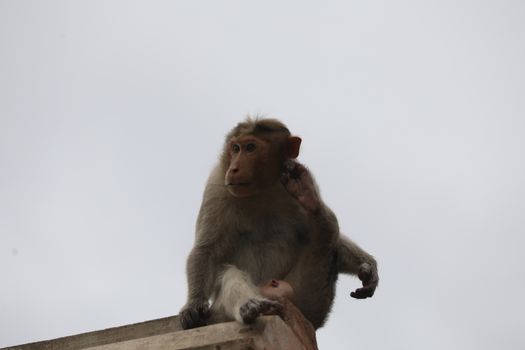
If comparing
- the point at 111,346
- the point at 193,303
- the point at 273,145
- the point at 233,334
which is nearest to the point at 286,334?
the point at 233,334

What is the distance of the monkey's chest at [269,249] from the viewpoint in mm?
7414

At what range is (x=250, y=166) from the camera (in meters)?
7.61

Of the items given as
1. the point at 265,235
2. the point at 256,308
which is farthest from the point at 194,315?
the point at 256,308

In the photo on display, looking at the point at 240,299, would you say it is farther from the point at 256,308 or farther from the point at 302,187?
the point at 302,187

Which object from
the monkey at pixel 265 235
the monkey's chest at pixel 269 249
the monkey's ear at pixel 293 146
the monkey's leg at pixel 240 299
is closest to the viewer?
the monkey's leg at pixel 240 299

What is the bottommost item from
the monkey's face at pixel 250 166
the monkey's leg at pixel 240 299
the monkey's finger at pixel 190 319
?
the monkey's finger at pixel 190 319

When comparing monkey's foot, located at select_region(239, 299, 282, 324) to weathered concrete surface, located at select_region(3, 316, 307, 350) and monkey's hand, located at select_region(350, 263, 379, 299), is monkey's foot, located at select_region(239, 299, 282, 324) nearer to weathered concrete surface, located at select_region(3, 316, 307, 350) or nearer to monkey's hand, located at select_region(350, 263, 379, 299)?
weathered concrete surface, located at select_region(3, 316, 307, 350)

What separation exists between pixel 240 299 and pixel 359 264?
1.92m

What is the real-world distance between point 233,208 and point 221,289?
111 centimetres

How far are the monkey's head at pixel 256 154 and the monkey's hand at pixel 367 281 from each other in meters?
1.23

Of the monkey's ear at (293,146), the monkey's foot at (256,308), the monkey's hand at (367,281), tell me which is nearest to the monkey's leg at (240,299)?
the monkey's foot at (256,308)

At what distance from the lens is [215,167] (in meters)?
8.16

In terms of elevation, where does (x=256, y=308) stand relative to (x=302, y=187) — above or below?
below

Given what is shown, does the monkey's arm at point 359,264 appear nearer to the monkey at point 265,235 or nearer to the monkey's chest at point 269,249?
the monkey at point 265,235
